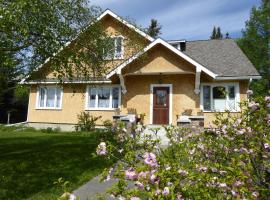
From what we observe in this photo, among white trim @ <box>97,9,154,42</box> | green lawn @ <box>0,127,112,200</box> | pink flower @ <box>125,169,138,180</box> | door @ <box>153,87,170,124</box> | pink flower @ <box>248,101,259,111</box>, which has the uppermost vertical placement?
white trim @ <box>97,9,154,42</box>

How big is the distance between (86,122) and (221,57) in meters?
9.43

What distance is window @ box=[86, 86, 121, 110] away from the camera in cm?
2131

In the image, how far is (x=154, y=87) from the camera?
20188 millimetres

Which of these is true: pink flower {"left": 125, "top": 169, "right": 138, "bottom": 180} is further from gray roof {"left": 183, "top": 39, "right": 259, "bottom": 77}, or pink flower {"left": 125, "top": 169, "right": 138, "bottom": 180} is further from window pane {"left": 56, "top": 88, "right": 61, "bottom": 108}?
window pane {"left": 56, "top": 88, "right": 61, "bottom": 108}

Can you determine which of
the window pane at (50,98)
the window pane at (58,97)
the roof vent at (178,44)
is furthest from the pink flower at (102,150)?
the window pane at (50,98)

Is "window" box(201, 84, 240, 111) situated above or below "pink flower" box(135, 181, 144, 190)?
above

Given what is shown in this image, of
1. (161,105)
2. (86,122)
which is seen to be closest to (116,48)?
(161,105)

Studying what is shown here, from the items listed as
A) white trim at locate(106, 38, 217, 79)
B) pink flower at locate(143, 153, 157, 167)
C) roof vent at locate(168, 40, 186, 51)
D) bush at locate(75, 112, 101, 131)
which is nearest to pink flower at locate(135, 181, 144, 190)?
pink flower at locate(143, 153, 157, 167)

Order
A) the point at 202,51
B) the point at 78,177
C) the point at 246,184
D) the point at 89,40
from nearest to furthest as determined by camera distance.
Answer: the point at 246,184 < the point at 78,177 < the point at 89,40 < the point at 202,51

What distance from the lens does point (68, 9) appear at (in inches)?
452

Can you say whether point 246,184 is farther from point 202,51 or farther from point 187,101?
point 202,51

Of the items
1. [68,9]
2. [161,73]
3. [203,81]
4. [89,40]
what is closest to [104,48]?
[89,40]

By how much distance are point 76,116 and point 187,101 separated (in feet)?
23.8

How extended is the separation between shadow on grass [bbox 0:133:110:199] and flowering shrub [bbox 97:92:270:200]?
12.6ft
